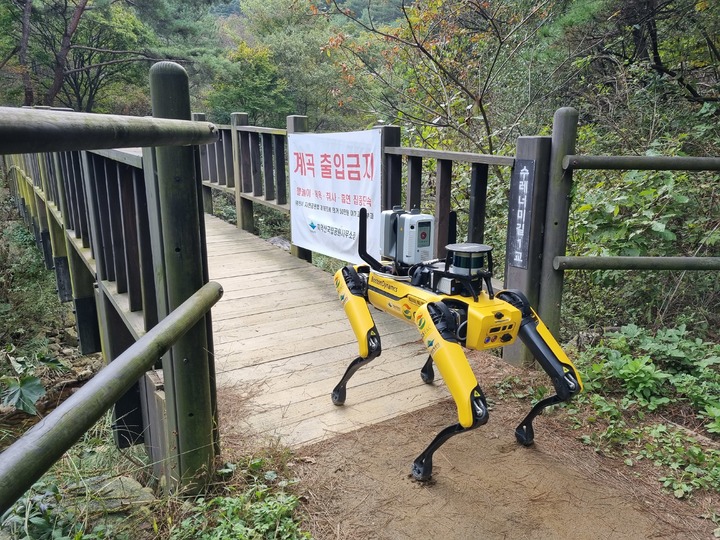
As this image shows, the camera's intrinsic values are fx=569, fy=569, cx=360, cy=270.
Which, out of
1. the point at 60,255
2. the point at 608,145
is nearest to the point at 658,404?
the point at 608,145

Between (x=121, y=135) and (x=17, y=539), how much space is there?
1.33 m

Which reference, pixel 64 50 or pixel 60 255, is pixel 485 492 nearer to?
pixel 60 255

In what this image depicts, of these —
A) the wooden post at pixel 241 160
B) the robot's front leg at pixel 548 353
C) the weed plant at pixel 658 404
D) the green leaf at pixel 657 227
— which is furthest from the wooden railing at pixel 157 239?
the wooden post at pixel 241 160

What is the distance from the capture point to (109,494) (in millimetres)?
1986

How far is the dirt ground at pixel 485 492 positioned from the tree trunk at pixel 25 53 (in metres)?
18.1

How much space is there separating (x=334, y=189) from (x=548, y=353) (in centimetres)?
301

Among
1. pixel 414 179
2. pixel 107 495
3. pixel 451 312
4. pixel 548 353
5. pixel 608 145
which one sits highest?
pixel 608 145

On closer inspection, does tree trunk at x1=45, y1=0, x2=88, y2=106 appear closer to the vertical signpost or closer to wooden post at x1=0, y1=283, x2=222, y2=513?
the vertical signpost

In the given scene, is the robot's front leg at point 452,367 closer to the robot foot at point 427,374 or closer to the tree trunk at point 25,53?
the robot foot at point 427,374

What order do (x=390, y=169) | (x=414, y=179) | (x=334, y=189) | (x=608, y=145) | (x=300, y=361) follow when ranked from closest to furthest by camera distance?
1. (x=300, y=361)
2. (x=414, y=179)
3. (x=390, y=169)
4. (x=334, y=189)
5. (x=608, y=145)

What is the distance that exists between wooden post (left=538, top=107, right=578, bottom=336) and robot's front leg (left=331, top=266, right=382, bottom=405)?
1.06 meters

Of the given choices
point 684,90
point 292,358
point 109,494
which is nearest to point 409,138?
point 684,90

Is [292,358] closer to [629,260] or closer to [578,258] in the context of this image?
[578,258]

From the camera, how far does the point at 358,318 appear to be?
251 cm
